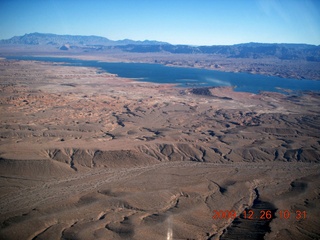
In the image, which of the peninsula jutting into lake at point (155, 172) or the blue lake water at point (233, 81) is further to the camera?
the blue lake water at point (233, 81)

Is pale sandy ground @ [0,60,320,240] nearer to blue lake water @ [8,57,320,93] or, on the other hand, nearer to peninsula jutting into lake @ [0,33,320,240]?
peninsula jutting into lake @ [0,33,320,240]

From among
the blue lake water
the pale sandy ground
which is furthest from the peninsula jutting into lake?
the blue lake water

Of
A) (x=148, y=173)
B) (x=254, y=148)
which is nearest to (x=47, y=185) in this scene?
(x=148, y=173)

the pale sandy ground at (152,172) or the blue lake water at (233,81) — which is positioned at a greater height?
the blue lake water at (233,81)

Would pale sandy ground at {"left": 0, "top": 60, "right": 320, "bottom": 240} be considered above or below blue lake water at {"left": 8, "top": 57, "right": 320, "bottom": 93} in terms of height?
below

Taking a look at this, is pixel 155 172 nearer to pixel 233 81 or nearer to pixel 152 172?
pixel 152 172

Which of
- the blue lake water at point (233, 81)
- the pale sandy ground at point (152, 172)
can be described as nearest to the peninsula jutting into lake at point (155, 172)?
the pale sandy ground at point (152, 172)

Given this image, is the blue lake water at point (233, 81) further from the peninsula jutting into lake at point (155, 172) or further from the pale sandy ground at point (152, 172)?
the pale sandy ground at point (152, 172)

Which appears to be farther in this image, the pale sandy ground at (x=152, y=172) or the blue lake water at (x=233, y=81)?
the blue lake water at (x=233, y=81)
